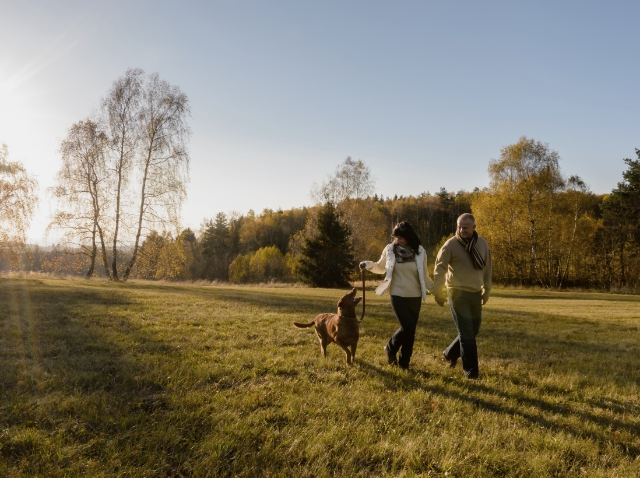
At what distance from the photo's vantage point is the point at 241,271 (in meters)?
62.5

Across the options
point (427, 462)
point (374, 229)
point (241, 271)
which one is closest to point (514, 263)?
point (374, 229)

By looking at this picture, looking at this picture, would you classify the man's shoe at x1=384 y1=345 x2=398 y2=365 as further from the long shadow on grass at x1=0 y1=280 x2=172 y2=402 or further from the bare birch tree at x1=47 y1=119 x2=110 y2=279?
the bare birch tree at x1=47 y1=119 x2=110 y2=279

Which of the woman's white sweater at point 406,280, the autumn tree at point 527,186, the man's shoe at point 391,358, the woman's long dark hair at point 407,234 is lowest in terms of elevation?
the man's shoe at point 391,358

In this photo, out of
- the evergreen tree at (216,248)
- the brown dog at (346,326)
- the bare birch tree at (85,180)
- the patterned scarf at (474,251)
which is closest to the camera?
the patterned scarf at (474,251)

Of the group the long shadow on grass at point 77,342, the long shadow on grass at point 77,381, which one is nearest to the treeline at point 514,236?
the long shadow on grass at point 77,342

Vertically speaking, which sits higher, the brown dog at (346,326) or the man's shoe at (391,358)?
the brown dog at (346,326)

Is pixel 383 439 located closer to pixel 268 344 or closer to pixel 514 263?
pixel 268 344

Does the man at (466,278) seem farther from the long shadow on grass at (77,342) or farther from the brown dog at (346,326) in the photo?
the long shadow on grass at (77,342)

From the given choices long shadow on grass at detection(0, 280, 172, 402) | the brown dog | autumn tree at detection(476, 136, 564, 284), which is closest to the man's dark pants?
the brown dog

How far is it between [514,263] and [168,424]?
36122 mm

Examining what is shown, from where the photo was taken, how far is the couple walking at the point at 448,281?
494 centimetres

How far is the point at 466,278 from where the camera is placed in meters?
4.92

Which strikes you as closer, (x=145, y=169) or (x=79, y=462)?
(x=79, y=462)

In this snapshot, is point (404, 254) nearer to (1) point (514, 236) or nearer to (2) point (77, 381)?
(2) point (77, 381)
